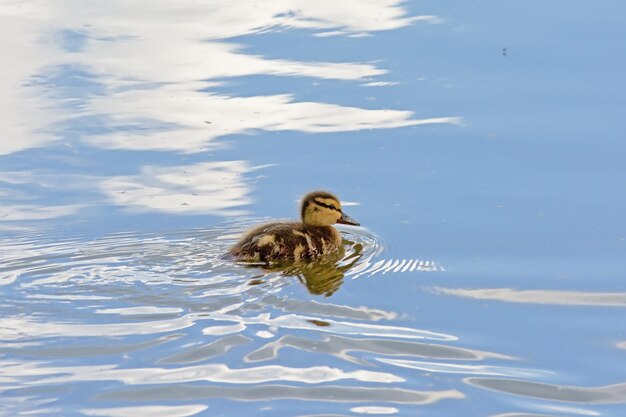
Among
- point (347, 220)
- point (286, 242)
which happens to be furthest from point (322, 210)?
point (286, 242)

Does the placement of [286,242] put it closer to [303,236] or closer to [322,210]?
[303,236]

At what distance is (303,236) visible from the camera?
6.19 m

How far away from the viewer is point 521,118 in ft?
23.2

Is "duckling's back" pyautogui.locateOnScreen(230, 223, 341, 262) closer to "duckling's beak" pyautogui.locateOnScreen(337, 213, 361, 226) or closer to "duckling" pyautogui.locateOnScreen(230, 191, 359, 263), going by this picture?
"duckling" pyautogui.locateOnScreen(230, 191, 359, 263)

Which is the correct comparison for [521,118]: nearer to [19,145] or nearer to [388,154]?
[388,154]

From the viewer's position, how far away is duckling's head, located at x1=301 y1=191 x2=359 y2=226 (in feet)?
20.3

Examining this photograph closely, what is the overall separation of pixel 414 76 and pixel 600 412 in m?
3.59

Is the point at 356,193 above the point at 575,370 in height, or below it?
above

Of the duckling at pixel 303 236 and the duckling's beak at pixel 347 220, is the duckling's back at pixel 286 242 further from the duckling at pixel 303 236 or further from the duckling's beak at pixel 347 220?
the duckling's beak at pixel 347 220

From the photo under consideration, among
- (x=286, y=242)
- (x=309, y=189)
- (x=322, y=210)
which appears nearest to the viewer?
(x=286, y=242)

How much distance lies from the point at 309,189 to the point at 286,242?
1.68ft

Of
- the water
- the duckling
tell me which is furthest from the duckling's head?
the water

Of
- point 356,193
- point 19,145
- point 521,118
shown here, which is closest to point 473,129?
point 521,118

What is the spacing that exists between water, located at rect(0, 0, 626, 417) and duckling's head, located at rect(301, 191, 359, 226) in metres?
0.14
